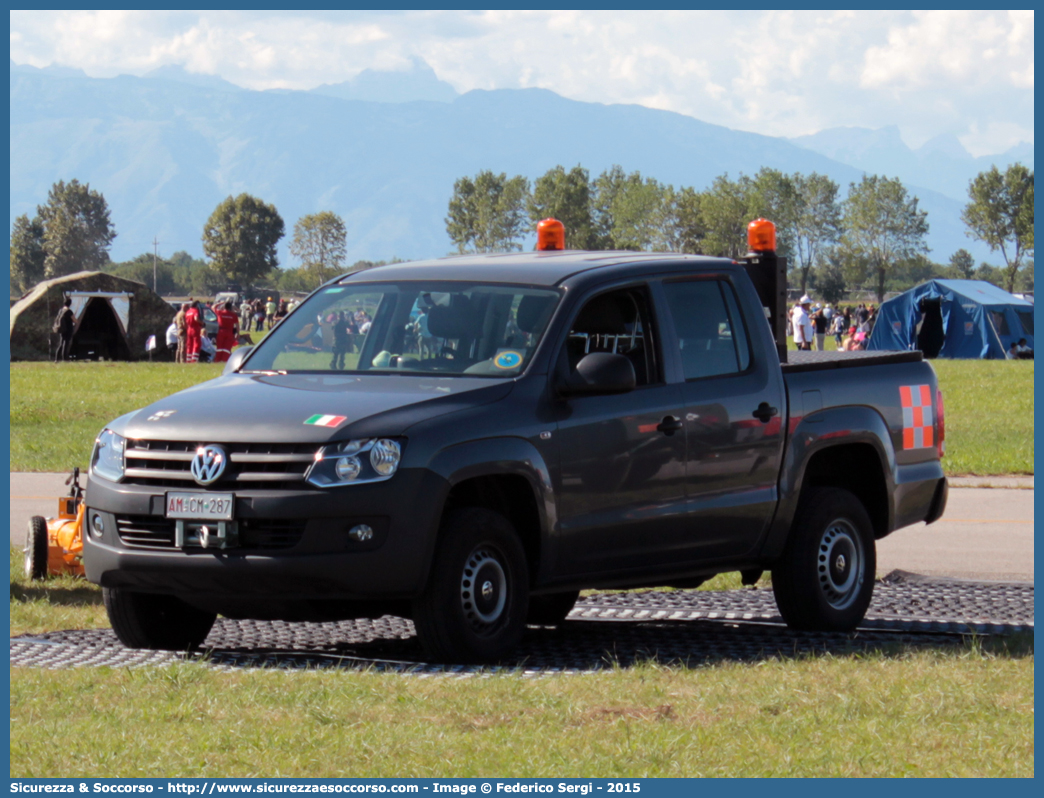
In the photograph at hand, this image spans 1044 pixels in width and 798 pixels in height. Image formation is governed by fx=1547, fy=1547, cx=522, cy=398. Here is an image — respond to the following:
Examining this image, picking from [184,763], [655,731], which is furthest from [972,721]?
[184,763]

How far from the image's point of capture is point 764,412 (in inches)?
309

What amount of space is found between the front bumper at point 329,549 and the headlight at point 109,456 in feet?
1.78

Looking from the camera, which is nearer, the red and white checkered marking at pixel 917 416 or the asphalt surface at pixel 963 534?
the red and white checkered marking at pixel 917 416

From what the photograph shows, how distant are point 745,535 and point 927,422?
1731 millimetres

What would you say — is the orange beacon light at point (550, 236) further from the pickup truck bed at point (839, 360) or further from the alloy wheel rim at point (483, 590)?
the alloy wheel rim at point (483, 590)

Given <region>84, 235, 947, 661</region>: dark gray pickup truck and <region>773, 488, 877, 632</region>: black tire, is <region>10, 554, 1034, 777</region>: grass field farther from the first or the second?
<region>773, 488, 877, 632</region>: black tire

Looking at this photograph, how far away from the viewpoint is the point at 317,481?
629cm

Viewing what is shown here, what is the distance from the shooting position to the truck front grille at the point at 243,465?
6.32 metres

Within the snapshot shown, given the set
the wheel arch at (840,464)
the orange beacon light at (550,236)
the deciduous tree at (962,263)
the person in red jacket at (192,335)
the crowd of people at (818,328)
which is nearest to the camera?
the wheel arch at (840,464)

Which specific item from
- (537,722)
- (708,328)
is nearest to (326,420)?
(537,722)

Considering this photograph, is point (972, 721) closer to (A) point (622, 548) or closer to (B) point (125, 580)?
(A) point (622, 548)

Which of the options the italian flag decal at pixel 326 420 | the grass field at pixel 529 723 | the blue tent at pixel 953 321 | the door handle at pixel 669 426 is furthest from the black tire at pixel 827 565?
the blue tent at pixel 953 321

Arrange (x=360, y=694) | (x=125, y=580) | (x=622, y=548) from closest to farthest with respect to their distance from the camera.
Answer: (x=360, y=694)
(x=125, y=580)
(x=622, y=548)

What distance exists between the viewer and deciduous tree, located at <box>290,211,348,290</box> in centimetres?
16262
